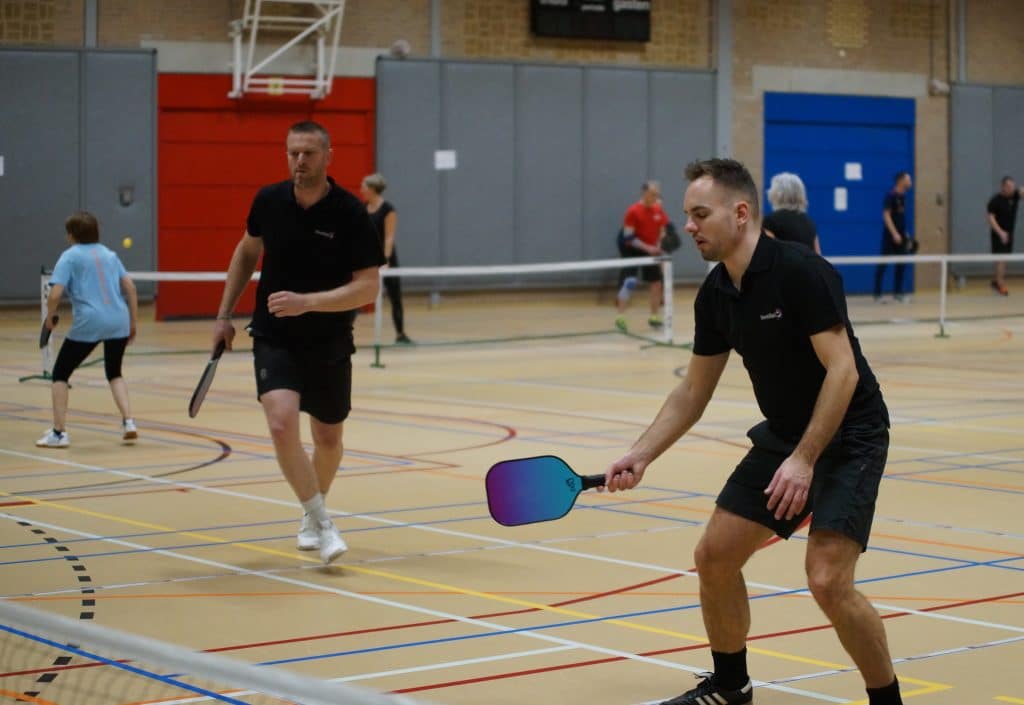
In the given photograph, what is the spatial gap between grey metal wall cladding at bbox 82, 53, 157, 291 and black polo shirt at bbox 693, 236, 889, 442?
21538 millimetres

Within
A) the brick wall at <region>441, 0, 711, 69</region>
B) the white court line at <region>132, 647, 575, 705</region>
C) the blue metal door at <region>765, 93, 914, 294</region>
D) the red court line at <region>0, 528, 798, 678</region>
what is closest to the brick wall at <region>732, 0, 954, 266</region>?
the blue metal door at <region>765, 93, 914, 294</region>

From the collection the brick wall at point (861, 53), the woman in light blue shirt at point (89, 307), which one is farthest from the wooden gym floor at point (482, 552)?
the brick wall at point (861, 53)

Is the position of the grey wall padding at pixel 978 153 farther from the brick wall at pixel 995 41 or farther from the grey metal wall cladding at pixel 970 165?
the brick wall at pixel 995 41

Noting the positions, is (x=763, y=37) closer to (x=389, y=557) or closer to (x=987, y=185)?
(x=987, y=185)

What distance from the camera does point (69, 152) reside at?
83.7 feet

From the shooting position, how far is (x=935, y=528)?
8.69 m

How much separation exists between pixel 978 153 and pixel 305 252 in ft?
90.6

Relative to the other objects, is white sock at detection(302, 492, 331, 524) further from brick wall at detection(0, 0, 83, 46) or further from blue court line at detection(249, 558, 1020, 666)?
brick wall at detection(0, 0, 83, 46)

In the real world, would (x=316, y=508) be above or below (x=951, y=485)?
above

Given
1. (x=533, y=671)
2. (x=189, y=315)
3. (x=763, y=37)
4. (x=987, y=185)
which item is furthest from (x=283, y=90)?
(x=533, y=671)

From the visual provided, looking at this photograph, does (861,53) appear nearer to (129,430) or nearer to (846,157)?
(846,157)

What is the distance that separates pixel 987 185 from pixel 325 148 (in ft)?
90.9

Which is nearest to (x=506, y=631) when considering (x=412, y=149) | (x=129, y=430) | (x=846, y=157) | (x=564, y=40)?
(x=129, y=430)

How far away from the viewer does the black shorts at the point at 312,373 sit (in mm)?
7793
